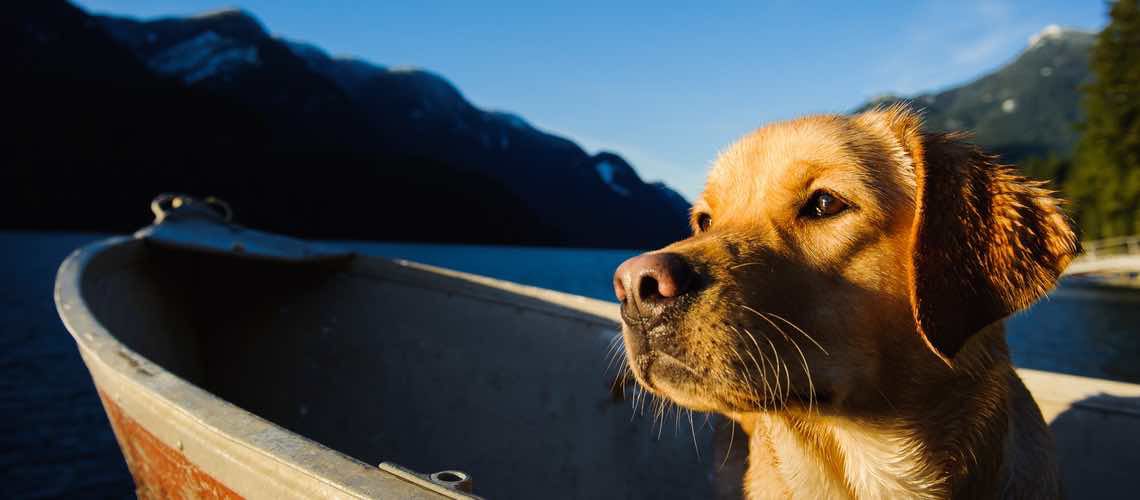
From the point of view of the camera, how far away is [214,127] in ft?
434

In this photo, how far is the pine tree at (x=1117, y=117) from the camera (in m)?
47.4

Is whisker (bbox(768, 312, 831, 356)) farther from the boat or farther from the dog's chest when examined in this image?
the boat

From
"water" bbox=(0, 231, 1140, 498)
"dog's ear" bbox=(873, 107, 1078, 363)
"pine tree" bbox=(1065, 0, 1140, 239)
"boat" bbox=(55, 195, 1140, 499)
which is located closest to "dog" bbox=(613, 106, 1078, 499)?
"dog's ear" bbox=(873, 107, 1078, 363)

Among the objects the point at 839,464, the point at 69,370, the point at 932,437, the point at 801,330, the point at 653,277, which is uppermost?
the point at 653,277

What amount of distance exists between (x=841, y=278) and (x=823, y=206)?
28 cm

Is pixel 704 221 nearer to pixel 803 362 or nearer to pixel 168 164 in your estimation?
pixel 803 362

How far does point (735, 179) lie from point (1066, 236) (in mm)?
1093

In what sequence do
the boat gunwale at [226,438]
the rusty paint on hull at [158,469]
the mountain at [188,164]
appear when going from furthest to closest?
the mountain at [188,164], the rusty paint on hull at [158,469], the boat gunwale at [226,438]

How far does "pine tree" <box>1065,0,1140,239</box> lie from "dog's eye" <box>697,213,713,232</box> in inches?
2316

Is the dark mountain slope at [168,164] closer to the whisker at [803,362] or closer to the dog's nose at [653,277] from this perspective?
the dog's nose at [653,277]

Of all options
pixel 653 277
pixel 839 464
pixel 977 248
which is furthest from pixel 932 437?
pixel 653 277

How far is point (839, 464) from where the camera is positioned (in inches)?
95.1

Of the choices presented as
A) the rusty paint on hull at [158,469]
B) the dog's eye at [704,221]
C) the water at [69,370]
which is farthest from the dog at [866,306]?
the water at [69,370]

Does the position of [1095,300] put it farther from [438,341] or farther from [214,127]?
[214,127]
